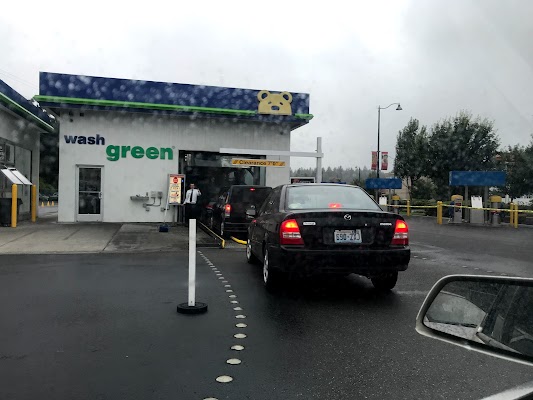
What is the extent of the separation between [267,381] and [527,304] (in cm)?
240

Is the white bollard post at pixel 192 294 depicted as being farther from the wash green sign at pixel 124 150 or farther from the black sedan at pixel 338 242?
the wash green sign at pixel 124 150

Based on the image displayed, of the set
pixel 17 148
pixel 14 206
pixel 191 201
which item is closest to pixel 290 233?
pixel 191 201

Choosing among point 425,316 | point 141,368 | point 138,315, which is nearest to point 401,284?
point 138,315

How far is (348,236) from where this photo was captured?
5.96 metres

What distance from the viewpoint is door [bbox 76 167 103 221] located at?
17.7 m

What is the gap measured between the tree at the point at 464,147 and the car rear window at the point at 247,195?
2845 cm

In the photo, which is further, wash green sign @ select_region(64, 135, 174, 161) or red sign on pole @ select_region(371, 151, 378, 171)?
red sign on pole @ select_region(371, 151, 378, 171)

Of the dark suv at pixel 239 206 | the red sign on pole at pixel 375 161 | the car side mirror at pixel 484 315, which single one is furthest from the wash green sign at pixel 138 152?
the red sign on pole at pixel 375 161

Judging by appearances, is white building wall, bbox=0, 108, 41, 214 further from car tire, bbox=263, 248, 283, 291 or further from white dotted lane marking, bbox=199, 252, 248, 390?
car tire, bbox=263, 248, 283, 291

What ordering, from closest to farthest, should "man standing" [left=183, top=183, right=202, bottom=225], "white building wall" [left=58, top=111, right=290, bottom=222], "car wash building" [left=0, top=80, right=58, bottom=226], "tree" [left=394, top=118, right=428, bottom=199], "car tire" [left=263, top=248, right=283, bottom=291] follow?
"car tire" [left=263, top=248, right=283, bottom=291] → "car wash building" [left=0, top=80, right=58, bottom=226] → "man standing" [left=183, top=183, right=202, bottom=225] → "white building wall" [left=58, top=111, right=290, bottom=222] → "tree" [left=394, top=118, right=428, bottom=199]

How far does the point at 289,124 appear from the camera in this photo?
64.3 feet

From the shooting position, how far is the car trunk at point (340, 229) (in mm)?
5922

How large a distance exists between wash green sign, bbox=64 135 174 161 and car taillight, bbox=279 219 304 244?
1323cm

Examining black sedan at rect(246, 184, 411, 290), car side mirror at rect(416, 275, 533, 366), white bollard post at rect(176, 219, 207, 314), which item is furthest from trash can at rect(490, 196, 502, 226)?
car side mirror at rect(416, 275, 533, 366)
